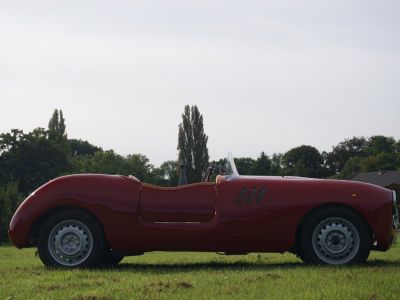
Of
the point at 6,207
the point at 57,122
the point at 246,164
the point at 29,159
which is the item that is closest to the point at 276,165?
the point at 246,164

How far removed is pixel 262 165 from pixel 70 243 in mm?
112443

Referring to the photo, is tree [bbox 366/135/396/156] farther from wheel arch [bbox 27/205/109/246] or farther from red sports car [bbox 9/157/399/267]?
wheel arch [bbox 27/205/109/246]

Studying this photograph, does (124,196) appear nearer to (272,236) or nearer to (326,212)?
(272,236)

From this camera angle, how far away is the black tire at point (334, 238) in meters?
7.38

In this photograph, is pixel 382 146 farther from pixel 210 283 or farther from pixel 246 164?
pixel 210 283

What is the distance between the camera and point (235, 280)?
5.94m

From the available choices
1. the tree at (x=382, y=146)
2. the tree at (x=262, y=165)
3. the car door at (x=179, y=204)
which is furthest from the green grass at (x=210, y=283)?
the tree at (x=382, y=146)

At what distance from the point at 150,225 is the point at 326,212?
6.43 ft

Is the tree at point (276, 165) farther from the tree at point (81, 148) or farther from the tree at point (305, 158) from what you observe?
the tree at point (81, 148)

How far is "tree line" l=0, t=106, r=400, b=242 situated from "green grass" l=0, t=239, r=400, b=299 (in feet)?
7.24

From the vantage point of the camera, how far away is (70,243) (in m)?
7.59

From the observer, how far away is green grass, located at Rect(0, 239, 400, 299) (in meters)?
5.15

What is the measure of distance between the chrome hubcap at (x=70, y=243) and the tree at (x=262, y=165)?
10666 centimetres

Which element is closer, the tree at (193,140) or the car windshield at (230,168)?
the car windshield at (230,168)
